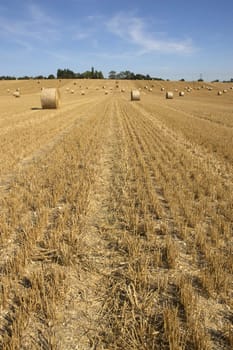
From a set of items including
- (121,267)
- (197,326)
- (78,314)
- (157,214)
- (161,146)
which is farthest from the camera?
(161,146)

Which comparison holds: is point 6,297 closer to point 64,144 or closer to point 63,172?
point 63,172

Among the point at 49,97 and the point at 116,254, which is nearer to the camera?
the point at 116,254

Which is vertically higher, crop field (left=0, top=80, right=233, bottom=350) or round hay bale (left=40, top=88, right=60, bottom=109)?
round hay bale (left=40, top=88, right=60, bottom=109)

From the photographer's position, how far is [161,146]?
11789 mm

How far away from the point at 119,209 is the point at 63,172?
280cm

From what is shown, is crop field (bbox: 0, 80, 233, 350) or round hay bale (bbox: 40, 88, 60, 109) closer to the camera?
crop field (bbox: 0, 80, 233, 350)

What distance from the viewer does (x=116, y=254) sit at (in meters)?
4.39

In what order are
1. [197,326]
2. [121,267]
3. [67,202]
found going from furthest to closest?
[67,202]
[121,267]
[197,326]

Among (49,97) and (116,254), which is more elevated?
(49,97)

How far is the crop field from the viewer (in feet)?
9.64

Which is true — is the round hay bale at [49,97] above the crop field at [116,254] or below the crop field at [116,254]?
above

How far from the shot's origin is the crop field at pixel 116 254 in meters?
2.94

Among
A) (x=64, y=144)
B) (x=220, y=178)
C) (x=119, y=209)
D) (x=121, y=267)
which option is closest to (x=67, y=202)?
(x=119, y=209)

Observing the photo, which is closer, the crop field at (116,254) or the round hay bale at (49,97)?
the crop field at (116,254)
